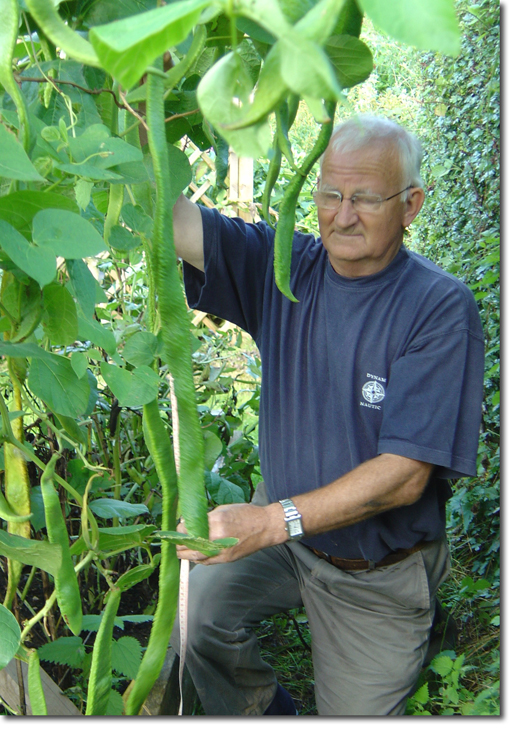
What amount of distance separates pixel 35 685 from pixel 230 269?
3.58 feet

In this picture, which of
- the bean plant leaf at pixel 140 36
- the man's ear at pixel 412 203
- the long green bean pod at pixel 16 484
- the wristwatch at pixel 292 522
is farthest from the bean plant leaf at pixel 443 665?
the bean plant leaf at pixel 140 36

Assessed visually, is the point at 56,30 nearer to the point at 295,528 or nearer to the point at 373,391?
the point at 295,528

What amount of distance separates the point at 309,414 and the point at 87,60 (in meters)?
1.30

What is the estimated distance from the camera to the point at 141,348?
59cm

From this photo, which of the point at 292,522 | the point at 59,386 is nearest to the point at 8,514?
the point at 59,386

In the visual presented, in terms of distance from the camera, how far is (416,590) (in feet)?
5.13

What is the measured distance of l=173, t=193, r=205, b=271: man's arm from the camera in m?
1.45

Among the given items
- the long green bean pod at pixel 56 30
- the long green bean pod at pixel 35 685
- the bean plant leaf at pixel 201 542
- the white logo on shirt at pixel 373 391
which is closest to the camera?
the long green bean pod at pixel 56 30

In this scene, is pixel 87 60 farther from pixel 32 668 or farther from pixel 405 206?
pixel 405 206

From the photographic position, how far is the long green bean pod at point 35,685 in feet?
2.21

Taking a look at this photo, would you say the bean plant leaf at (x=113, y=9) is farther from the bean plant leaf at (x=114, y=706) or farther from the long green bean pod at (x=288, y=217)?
the bean plant leaf at (x=114, y=706)

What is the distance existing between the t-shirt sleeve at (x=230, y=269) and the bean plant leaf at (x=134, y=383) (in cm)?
98

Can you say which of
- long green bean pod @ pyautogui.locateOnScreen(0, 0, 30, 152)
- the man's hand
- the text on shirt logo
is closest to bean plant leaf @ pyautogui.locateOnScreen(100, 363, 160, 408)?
long green bean pod @ pyautogui.locateOnScreen(0, 0, 30, 152)

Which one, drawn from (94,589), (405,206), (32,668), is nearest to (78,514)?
(94,589)
